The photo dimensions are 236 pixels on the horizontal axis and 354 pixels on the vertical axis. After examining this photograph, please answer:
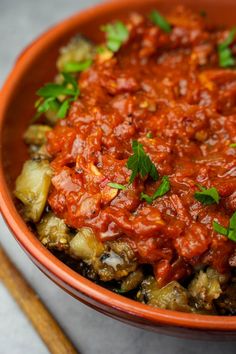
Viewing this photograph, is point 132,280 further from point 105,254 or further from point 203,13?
point 203,13

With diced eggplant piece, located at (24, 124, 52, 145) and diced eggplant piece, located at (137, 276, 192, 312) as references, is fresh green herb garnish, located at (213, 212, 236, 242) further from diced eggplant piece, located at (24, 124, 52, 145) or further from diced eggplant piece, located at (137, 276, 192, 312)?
diced eggplant piece, located at (24, 124, 52, 145)

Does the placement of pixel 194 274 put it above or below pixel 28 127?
below

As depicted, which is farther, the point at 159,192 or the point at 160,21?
the point at 160,21

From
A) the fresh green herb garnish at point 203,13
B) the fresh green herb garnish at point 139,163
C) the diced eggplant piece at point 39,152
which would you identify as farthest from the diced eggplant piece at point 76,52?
the fresh green herb garnish at point 139,163

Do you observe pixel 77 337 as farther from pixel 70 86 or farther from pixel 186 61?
pixel 186 61

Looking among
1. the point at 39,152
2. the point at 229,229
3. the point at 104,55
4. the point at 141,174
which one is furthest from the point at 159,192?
the point at 104,55

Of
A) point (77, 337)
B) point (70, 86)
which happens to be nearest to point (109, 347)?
point (77, 337)
